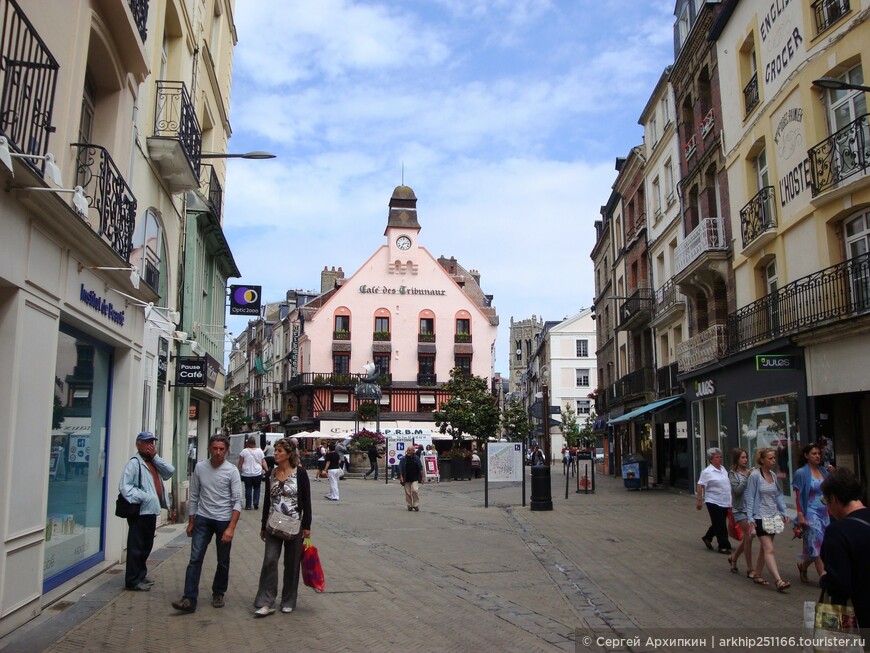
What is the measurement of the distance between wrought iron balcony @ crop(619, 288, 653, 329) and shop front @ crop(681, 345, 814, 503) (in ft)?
18.2

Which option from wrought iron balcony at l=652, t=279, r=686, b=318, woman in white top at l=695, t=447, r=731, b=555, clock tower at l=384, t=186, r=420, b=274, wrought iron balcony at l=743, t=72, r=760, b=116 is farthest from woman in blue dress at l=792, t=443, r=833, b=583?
clock tower at l=384, t=186, r=420, b=274

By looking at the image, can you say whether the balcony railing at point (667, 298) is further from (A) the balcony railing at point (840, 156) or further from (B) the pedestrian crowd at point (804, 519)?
(B) the pedestrian crowd at point (804, 519)

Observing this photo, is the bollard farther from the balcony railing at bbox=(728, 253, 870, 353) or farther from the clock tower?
the clock tower

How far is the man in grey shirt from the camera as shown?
24.4 ft

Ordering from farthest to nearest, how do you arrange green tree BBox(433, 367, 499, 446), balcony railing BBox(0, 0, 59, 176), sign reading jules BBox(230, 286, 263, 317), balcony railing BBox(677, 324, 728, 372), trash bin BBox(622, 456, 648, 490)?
green tree BBox(433, 367, 499, 446)
trash bin BBox(622, 456, 648, 490)
sign reading jules BBox(230, 286, 263, 317)
balcony railing BBox(677, 324, 728, 372)
balcony railing BBox(0, 0, 59, 176)

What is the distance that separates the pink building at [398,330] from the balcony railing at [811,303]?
39968 millimetres

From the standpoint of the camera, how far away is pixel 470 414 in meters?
37.8

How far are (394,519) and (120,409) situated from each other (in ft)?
25.0

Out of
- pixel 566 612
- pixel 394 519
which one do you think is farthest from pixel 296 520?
pixel 394 519

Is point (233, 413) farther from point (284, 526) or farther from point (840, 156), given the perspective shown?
point (284, 526)

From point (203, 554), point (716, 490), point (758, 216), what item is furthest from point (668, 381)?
point (203, 554)

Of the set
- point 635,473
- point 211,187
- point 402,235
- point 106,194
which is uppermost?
point 402,235

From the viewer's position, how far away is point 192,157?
43.7 ft

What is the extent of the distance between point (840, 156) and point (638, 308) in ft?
51.6
